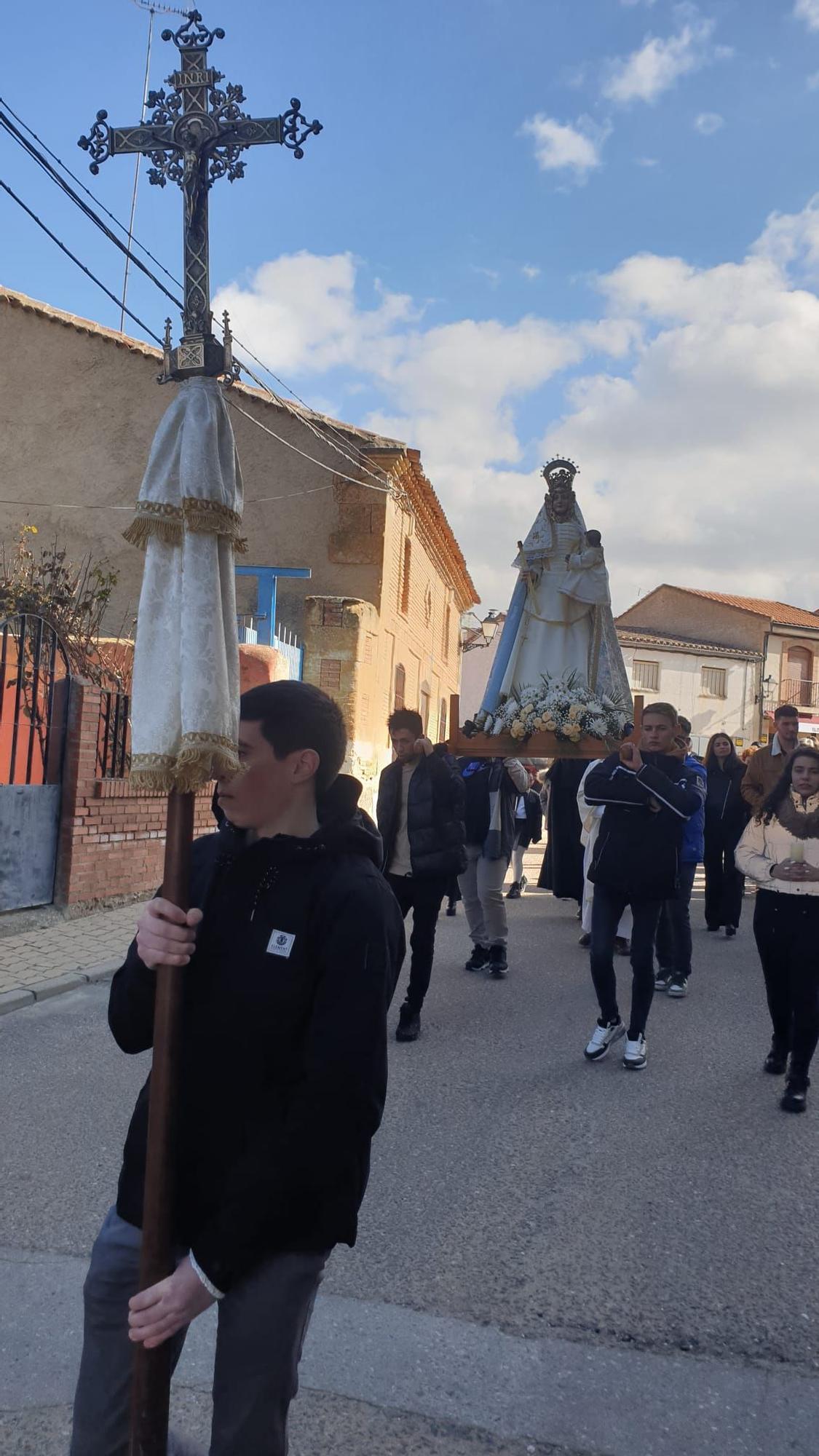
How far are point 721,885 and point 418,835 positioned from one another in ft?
16.2

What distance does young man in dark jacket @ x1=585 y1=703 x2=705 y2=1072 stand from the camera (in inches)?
227

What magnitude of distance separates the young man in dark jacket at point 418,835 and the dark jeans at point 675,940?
2.03 meters

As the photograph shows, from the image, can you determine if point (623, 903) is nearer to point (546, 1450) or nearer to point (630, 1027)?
point (630, 1027)

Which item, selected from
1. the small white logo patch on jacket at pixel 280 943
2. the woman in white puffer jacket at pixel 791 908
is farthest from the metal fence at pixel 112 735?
the small white logo patch on jacket at pixel 280 943

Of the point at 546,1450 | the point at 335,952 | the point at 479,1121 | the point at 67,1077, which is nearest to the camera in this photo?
the point at 335,952

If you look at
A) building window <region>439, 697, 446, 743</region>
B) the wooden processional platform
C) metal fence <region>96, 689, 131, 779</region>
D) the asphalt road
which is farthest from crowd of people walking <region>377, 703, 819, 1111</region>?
building window <region>439, 697, 446, 743</region>

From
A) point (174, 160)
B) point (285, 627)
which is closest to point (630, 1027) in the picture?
point (174, 160)

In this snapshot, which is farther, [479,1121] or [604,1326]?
[479,1121]

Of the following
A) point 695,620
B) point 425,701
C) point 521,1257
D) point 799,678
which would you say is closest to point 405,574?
point 425,701

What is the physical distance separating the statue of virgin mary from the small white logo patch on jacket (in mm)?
6154

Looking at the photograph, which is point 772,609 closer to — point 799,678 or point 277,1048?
point 799,678

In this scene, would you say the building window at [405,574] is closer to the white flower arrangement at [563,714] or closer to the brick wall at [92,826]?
the brick wall at [92,826]

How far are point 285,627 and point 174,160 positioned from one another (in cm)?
1630

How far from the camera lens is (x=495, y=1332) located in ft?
10.4
